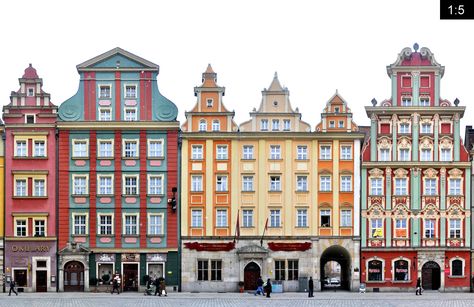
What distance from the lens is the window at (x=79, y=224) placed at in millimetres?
68375

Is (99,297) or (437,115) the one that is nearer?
(99,297)

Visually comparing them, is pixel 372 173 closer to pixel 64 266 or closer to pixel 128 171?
pixel 128 171

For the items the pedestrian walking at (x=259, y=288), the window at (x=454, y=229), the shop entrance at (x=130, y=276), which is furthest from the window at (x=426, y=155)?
the shop entrance at (x=130, y=276)

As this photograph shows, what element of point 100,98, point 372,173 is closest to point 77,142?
point 100,98

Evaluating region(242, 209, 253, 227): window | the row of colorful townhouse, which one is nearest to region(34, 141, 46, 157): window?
the row of colorful townhouse

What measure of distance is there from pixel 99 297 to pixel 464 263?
2568 centimetres

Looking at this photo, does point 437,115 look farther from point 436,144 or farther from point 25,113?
point 25,113

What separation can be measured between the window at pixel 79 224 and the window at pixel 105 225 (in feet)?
3.39

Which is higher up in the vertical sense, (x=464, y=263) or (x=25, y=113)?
(x=25, y=113)

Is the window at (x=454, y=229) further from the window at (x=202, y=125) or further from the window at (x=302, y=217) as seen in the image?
the window at (x=202, y=125)

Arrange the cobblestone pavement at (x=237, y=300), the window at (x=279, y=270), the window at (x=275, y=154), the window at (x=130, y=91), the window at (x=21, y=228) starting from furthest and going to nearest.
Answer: the window at (x=275, y=154) → the window at (x=279, y=270) → the window at (x=130, y=91) → the window at (x=21, y=228) → the cobblestone pavement at (x=237, y=300)

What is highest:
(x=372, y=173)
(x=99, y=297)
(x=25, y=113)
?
(x=25, y=113)

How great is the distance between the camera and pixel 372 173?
226ft

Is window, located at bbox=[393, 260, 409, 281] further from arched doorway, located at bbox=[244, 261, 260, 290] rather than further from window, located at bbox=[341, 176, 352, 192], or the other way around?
arched doorway, located at bbox=[244, 261, 260, 290]
